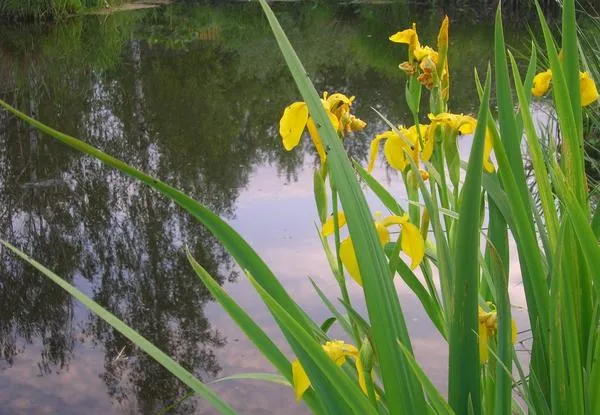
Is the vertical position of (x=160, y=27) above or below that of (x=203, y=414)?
above

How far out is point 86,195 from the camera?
3.72 meters

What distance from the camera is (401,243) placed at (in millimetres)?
666

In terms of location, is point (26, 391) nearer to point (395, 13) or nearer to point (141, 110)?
point (141, 110)

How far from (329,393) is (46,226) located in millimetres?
2809

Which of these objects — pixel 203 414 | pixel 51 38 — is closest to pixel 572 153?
pixel 203 414

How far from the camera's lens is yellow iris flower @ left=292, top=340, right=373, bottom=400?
2.41 ft

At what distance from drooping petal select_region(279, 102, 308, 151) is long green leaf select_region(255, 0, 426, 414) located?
77 mm

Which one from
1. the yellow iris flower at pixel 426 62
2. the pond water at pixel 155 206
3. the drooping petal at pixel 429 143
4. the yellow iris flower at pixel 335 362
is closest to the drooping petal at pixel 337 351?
the yellow iris flower at pixel 335 362

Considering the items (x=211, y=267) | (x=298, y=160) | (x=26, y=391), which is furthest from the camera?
(x=298, y=160)

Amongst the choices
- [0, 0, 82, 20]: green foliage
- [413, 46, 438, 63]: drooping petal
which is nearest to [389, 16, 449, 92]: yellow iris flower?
[413, 46, 438, 63]: drooping petal

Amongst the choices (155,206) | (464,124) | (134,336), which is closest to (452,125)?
(464,124)

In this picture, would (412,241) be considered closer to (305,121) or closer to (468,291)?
(468,291)

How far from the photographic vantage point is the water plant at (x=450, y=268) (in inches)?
25.9

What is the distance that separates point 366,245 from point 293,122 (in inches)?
6.7
